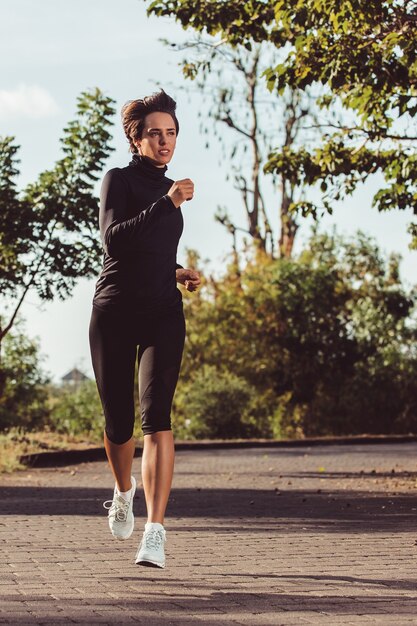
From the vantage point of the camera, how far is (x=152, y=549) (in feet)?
20.5

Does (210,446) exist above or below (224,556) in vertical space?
above

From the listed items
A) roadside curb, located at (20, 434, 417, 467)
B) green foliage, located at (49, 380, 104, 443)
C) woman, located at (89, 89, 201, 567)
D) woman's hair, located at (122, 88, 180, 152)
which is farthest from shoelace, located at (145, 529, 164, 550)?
green foliage, located at (49, 380, 104, 443)

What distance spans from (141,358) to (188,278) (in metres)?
0.55

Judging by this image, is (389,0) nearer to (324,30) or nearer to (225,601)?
(324,30)

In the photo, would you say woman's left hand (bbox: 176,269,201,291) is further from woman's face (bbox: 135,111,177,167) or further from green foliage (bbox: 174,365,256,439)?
green foliage (bbox: 174,365,256,439)

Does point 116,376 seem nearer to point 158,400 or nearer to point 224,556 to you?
point 158,400

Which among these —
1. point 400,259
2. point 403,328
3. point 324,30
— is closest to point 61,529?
point 324,30

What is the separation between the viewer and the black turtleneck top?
6.50 metres

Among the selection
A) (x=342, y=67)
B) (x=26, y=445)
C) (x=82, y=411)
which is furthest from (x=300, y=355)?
(x=342, y=67)

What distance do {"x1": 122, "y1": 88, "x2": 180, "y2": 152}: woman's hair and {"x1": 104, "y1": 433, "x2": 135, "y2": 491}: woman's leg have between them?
1.69 m

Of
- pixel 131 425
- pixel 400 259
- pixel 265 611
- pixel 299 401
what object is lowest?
pixel 265 611

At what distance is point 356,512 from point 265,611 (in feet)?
17.5

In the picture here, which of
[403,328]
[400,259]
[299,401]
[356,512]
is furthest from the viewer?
[400,259]

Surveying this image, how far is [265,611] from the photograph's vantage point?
213 inches
